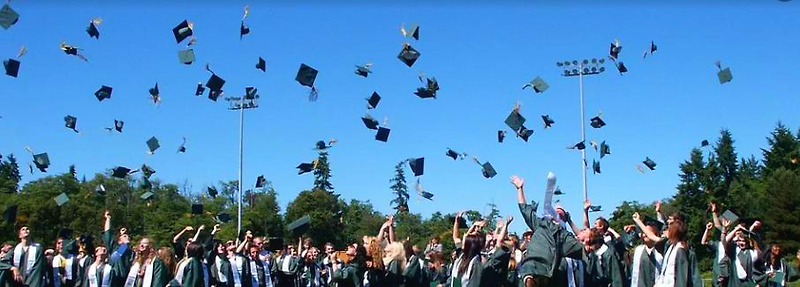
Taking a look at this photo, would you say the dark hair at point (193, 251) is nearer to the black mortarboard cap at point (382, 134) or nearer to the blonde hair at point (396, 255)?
the blonde hair at point (396, 255)

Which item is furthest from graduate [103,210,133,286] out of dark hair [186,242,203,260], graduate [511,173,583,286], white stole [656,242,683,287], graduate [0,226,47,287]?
white stole [656,242,683,287]

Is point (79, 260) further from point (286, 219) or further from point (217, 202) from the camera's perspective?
point (217, 202)

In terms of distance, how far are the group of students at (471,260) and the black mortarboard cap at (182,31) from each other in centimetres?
400

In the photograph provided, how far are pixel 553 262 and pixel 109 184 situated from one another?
70226mm

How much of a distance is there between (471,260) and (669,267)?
6.23 ft

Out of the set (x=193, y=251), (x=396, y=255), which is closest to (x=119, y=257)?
(x=193, y=251)

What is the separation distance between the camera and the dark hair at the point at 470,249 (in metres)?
9.27

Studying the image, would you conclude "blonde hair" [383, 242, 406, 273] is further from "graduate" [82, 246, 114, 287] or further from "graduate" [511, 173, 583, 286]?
"graduate" [82, 246, 114, 287]

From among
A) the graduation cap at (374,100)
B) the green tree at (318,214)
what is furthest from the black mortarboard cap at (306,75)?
the green tree at (318,214)

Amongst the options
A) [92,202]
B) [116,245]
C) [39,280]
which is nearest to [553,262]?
[116,245]

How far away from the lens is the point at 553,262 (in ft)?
30.4

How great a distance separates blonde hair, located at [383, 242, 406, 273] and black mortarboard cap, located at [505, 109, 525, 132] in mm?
6459

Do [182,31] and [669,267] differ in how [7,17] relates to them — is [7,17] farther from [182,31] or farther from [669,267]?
[669,267]

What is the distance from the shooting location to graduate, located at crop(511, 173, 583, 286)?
364 inches
